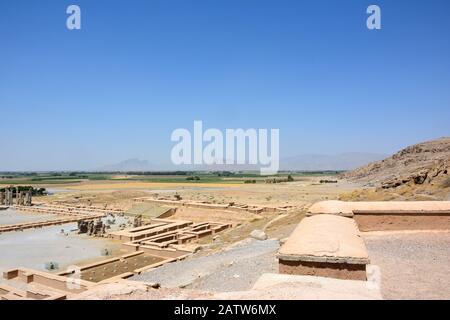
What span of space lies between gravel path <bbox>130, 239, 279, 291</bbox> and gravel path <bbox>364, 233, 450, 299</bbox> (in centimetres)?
251

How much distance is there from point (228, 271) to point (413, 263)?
4.04 meters

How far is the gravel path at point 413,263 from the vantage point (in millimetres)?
5402

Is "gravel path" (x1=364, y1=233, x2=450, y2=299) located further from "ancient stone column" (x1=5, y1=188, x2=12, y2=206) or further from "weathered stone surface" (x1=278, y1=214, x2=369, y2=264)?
"ancient stone column" (x1=5, y1=188, x2=12, y2=206)

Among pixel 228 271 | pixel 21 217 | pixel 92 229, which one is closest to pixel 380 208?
pixel 228 271

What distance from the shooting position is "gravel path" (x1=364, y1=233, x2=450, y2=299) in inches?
213

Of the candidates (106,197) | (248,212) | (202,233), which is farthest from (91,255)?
(106,197)

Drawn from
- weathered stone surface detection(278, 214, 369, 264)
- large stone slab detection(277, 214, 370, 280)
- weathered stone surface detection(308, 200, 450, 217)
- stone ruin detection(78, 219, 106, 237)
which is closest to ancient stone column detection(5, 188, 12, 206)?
stone ruin detection(78, 219, 106, 237)

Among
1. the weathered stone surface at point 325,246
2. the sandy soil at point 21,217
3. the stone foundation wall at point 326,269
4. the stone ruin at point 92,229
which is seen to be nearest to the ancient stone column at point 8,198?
the sandy soil at point 21,217

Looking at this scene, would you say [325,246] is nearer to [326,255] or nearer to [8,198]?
[326,255]

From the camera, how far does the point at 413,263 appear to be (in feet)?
23.7

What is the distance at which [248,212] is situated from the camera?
27922 mm

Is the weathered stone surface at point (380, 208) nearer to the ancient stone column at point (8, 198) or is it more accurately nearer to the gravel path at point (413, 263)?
the gravel path at point (413, 263)

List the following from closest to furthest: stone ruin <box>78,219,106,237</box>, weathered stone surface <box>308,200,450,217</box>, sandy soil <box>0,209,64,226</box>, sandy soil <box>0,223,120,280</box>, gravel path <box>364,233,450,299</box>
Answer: gravel path <box>364,233,450,299</box> → weathered stone surface <box>308,200,450,217</box> → sandy soil <box>0,223,120,280</box> → stone ruin <box>78,219,106,237</box> → sandy soil <box>0,209,64,226</box>
